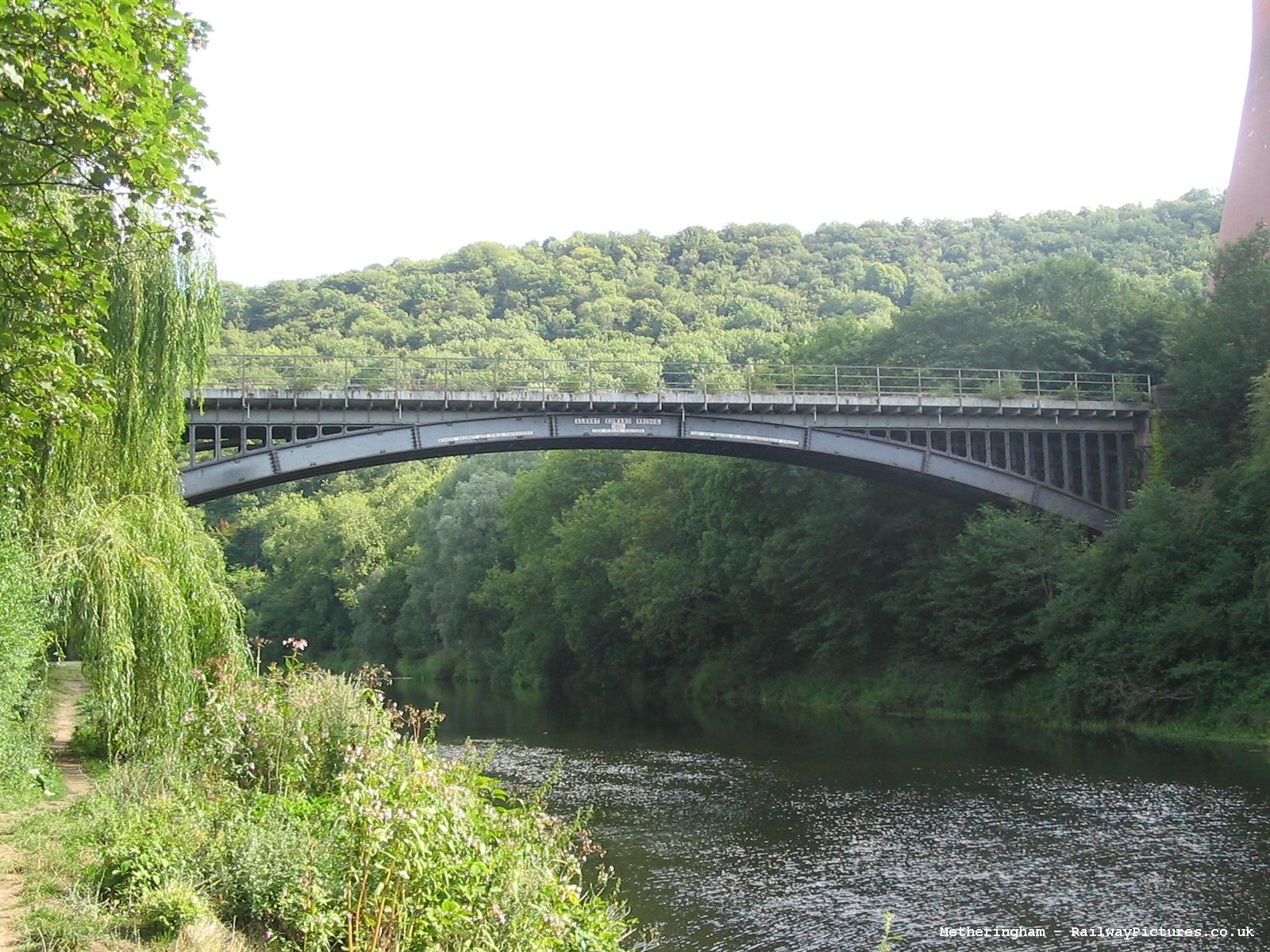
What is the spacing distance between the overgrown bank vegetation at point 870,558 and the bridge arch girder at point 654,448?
5.93ft

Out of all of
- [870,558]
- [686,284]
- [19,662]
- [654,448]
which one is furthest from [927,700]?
[686,284]

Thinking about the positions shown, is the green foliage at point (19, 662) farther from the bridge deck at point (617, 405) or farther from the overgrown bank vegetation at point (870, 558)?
the bridge deck at point (617, 405)

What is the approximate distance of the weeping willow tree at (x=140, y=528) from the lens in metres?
16.6

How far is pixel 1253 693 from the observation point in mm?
29734

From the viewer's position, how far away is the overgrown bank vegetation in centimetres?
3309

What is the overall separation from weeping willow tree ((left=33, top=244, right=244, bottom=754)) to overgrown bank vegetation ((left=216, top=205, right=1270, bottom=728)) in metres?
2.89

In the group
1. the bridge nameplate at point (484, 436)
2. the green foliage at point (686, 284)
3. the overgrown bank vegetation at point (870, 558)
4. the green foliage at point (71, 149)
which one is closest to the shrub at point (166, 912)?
the green foliage at point (71, 149)

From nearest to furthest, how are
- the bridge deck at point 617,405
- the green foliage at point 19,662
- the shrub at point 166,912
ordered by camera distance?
the shrub at point 166,912
the green foliage at point 19,662
the bridge deck at point 617,405

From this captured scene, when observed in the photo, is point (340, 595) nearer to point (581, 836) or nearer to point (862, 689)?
point (862, 689)

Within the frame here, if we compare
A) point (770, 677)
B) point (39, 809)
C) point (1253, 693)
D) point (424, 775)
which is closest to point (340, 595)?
point (770, 677)

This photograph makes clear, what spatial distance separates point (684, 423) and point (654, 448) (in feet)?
7.78

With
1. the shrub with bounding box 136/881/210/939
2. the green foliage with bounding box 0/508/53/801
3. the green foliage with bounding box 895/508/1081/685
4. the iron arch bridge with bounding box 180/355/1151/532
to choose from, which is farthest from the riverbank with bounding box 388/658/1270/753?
the shrub with bounding box 136/881/210/939

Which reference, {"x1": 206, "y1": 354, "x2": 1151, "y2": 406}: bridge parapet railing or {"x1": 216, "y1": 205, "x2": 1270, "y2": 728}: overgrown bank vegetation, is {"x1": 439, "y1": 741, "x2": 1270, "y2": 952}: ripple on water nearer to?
{"x1": 216, "y1": 205, "x2": 1270, "y2": 728}: overgrown bank vegetation

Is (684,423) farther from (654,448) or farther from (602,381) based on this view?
(602,381)
